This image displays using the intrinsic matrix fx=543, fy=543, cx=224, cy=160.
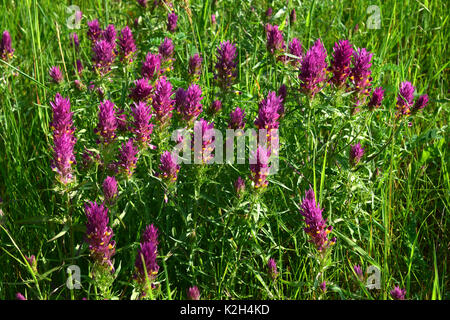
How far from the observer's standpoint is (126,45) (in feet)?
8.64

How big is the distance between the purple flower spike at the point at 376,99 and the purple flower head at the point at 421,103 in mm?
229

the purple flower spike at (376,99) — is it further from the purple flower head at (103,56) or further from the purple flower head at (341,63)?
the purple flower head at (103,56)

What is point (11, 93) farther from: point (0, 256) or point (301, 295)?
point (301, 295)

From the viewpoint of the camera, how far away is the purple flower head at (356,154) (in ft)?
7.86

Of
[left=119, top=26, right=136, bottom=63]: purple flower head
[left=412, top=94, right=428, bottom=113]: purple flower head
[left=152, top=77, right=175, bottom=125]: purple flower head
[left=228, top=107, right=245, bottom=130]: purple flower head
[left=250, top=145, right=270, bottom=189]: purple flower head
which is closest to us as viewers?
[left=250, top=145, right=270, bottom=189]: purple flower head

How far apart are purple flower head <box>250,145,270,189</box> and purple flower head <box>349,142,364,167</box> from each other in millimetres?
498

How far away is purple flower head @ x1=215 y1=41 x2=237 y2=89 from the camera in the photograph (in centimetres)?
252

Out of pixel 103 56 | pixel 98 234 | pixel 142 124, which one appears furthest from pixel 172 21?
pixel 98 234

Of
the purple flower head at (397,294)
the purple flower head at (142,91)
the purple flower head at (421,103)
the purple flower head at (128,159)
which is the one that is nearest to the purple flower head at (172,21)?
the purple flower head at (142,91)

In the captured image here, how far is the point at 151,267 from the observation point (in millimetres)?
1882

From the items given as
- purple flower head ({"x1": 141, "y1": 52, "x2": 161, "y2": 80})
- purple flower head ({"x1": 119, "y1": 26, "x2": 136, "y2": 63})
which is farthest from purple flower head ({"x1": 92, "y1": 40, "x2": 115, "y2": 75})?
purple flower head ({"x1": 141, "y1": 52, "x2": 161, "y2": 80})

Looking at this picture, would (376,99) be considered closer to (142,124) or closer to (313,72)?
(313,72)

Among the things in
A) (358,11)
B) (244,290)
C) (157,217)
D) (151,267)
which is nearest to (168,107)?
(157,217)

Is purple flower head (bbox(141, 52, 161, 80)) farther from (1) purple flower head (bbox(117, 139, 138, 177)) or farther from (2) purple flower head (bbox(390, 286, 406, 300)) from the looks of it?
(2) purple flower head (bbox(390, 286, 406, 300))
